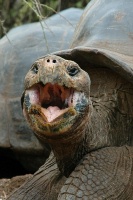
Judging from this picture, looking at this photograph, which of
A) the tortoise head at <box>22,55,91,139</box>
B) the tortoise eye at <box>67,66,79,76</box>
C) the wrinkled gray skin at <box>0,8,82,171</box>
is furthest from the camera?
the wrinkled gray skin at <box>0,8,82,171</box>

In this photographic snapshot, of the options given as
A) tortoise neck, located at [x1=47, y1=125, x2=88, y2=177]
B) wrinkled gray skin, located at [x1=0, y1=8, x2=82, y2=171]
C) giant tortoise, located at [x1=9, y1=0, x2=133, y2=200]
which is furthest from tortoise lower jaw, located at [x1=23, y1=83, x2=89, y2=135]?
wrinkled gray skin, located at [x1=0, y1=8, x2=82, y2=171]

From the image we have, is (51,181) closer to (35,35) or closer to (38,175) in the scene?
(38,175)

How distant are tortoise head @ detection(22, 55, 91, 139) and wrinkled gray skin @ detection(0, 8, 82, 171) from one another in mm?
2568

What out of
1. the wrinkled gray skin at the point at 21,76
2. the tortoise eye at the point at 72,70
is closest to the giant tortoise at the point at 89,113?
the tortoise eye at the point at 72,70

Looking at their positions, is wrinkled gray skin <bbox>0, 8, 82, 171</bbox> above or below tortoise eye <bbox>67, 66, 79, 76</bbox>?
below

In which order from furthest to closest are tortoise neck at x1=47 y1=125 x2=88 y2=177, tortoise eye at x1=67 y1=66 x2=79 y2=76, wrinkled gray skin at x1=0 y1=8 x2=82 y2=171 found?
wrinkled gray skin at x1=0 y1=8 x2=82 y2=171 → tortoise neck at x1=47 y1=125 x2=88 y2=177 → tortoise eye at x1=67 y1=66 x2=79 y2=76

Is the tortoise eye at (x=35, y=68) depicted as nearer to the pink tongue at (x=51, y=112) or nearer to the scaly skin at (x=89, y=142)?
the scaly skin at (x=89, y=142)

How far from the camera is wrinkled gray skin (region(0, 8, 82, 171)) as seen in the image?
17.9 ft

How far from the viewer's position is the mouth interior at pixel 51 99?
263 centimetres

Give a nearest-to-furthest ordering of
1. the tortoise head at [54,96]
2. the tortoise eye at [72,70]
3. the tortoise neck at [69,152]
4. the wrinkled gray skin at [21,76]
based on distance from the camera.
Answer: the tortoise head at [54,96], the tortoise eye at [72,70], the tortoise neck at [69,152], the wrinkled gray skin at [21,76]

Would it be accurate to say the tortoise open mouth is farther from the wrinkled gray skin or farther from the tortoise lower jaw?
the wrinkled gray skin

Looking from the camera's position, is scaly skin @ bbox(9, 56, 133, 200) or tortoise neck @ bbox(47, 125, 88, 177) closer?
scaly skin @ bbox(9, 56, 133, 200)

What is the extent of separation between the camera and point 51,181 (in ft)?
11.4

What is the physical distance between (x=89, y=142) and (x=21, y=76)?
268cm
